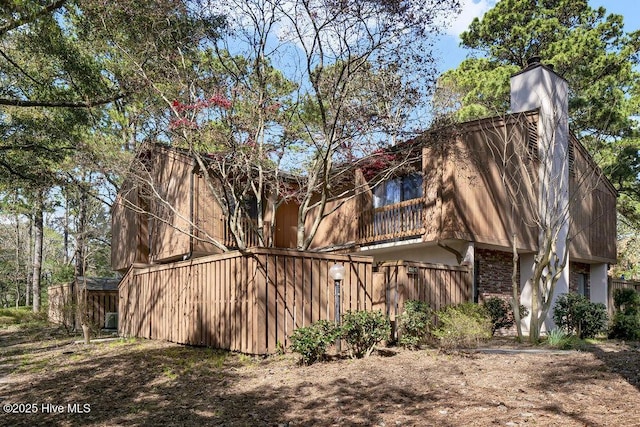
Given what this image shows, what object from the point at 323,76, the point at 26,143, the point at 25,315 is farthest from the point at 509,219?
the point at 25,315

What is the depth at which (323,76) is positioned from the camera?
454 inches

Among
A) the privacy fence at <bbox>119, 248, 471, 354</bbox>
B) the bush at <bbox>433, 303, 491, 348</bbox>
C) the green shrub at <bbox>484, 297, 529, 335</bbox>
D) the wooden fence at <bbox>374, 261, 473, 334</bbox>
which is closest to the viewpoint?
the bush at <bbox>433, 303, 491, 348</bbox>

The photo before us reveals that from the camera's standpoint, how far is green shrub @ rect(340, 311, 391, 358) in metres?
8.81

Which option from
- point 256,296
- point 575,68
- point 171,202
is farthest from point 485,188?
point 575,68

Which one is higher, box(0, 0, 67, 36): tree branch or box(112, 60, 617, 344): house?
box(0, 0, 67, 36): tree branch

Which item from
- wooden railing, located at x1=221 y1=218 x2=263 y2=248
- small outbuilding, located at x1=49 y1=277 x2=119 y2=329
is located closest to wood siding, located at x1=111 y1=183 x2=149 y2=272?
small outbuilding, located at x1=49 y1=277 x2=119 y2=329

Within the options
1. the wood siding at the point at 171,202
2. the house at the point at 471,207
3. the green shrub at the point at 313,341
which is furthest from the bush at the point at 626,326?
the wood siding at the point at 171,202

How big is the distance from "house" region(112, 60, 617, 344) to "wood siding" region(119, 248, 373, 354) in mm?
1350

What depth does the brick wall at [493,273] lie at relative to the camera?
595 inches

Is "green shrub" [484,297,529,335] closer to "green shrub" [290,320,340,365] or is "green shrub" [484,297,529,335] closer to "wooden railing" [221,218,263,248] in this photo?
"green shrub" [290,320,340,365]

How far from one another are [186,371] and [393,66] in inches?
300

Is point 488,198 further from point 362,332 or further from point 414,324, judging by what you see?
point 362,332

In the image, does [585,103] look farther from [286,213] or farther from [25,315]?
[25,315]

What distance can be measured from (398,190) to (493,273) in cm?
375
